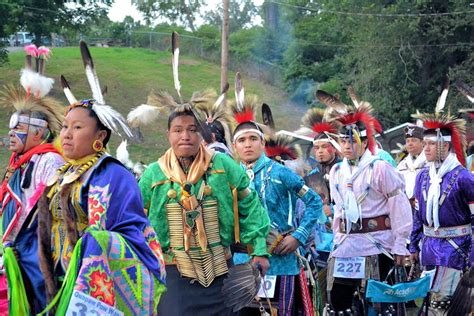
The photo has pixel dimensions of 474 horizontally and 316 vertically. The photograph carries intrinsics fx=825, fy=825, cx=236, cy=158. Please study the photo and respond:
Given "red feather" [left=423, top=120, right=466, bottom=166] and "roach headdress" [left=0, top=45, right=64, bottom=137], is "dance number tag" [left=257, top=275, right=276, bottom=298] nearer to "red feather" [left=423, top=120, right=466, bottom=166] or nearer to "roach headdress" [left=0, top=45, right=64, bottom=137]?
"roach headdress" [left=0, top=45, right=64, bottom=137]

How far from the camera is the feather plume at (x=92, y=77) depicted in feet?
14.0

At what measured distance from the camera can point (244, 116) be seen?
6645 mm

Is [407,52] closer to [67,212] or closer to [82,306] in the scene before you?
[67,212]

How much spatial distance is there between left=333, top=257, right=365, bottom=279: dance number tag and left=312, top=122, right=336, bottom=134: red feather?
2200 millimetres

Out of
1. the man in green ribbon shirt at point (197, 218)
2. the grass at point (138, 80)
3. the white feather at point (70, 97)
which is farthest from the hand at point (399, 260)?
the grass at point (138, 80)

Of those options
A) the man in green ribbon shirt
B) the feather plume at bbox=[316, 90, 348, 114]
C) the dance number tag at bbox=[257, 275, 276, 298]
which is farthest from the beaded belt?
the man in green ribbon shirt

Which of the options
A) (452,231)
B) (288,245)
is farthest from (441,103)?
(288,245)

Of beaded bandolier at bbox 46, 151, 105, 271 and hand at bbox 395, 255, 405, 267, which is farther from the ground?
beaded bandolier at bbox 46, 151, 105, 271

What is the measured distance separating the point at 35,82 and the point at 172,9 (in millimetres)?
45161

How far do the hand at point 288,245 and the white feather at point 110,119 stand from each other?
2388mm

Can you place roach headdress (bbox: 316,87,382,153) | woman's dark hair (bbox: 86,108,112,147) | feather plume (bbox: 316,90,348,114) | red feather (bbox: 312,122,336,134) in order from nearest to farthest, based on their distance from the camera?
woman's dark hair (bbox: 86,108,112,147) < roach headdress (bbox: 316,87,382,153) < feather plume (bbox: 316,90,348,114) < red feather (bbox: 312,122,336,134)

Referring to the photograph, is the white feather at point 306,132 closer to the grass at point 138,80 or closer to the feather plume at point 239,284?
the feather plume at point 239,284

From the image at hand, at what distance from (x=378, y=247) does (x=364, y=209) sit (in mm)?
353

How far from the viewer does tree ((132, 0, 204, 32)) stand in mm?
46156
